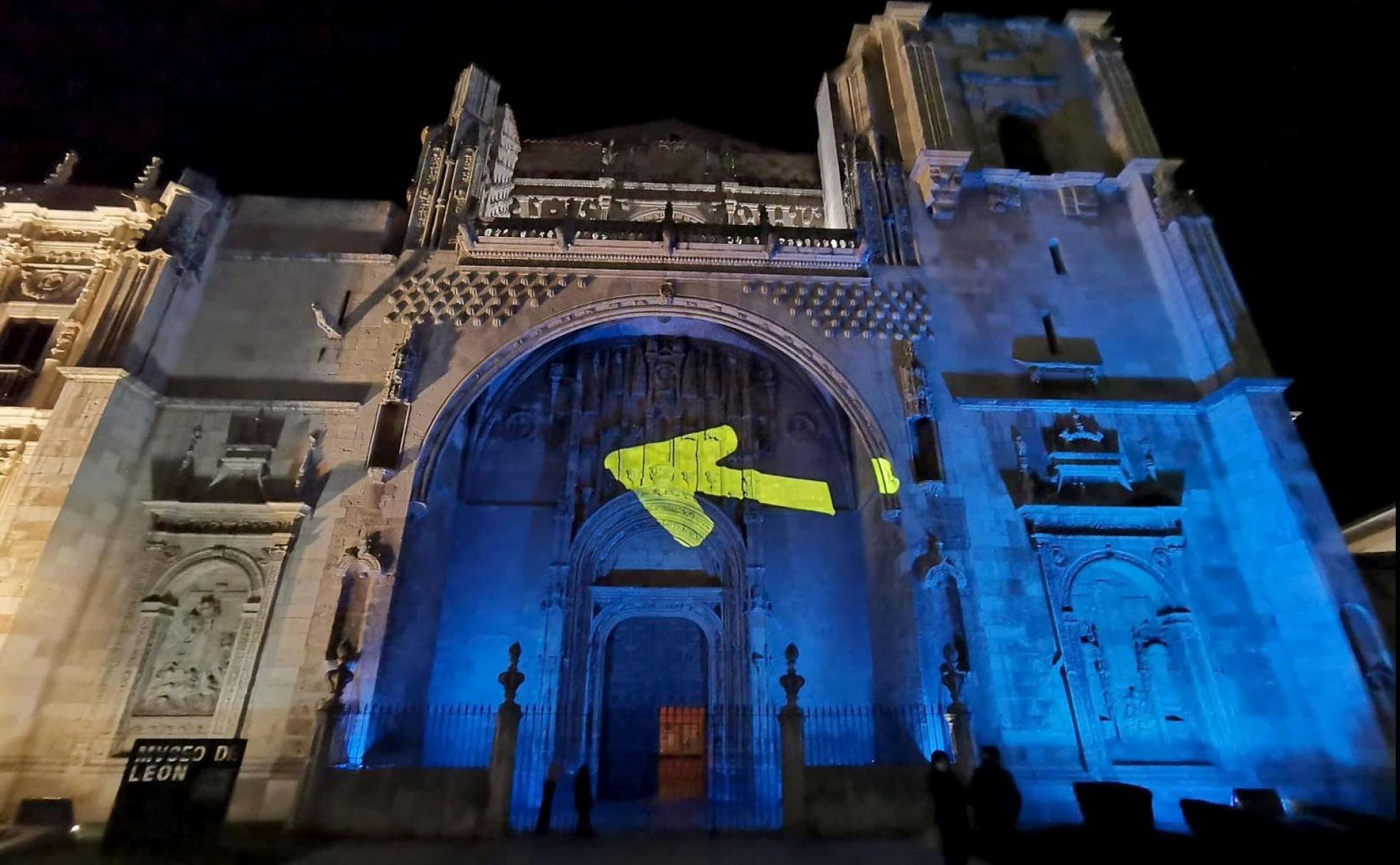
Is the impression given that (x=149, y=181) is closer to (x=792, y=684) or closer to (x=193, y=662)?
(x=193, y=662)

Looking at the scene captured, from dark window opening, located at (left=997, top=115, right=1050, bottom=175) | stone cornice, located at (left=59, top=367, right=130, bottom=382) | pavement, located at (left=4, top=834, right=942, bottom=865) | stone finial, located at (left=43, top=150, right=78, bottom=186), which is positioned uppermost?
dark window opening, located at (left=997, top=115, right=1050, bottom=175)

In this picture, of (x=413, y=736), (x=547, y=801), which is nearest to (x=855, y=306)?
(x=547, y=801)

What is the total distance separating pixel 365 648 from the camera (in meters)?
11.1

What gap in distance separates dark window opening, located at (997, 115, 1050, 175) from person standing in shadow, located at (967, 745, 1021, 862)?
51.0ft

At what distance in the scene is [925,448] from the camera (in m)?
13.0

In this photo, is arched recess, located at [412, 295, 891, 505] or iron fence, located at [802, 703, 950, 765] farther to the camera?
arched recess, located at [412, 295, 891, 505]

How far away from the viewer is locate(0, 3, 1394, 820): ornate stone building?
1099cm

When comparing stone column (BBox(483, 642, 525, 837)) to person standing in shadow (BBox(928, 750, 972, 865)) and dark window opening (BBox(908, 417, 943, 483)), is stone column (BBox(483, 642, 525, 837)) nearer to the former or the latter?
person standing in shadow (BBox(928, 750, 972, 865))

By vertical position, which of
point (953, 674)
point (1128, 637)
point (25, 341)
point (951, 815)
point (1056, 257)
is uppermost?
point (1056, 257)

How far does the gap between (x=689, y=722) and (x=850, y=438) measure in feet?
24.0

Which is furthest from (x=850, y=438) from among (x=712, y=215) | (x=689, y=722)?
(x=712, y=215)

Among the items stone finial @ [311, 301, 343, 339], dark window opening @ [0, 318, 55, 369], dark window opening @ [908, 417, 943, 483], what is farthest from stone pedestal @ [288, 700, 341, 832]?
dark window opening @ [908, 417, 943, 483]

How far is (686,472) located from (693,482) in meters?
0.31

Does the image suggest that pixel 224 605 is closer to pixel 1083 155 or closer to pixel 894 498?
pixel 894 498
